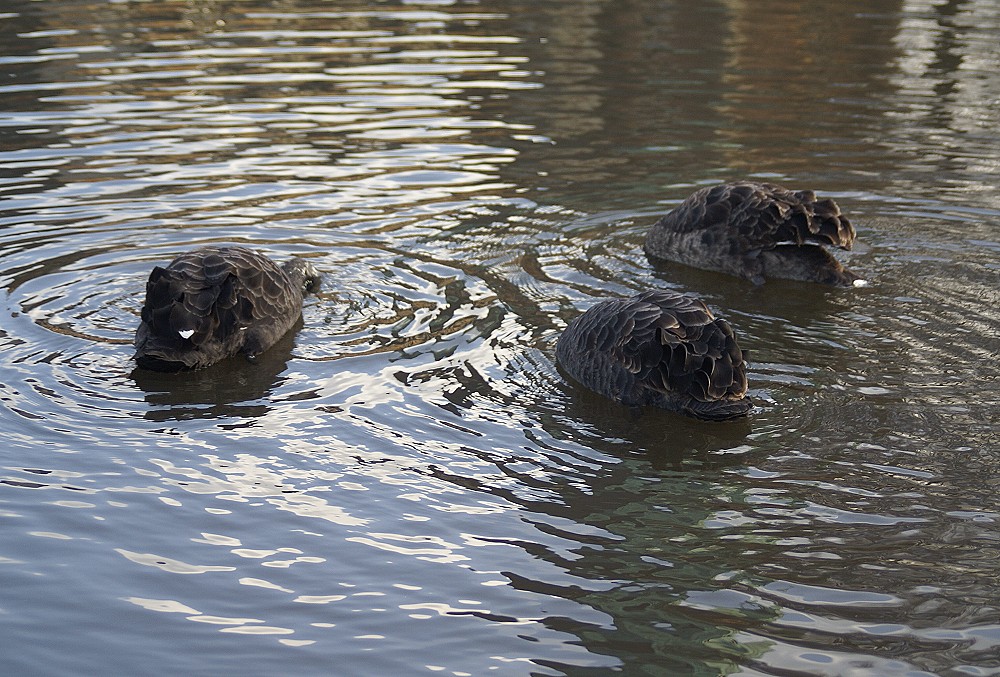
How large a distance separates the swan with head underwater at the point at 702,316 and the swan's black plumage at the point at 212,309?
2281mm

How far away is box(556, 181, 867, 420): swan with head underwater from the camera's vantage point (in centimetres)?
824

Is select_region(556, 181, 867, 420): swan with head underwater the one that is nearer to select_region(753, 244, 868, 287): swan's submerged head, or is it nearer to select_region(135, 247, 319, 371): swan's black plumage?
select_region(753, 244, 868, 287): swan's submerged head

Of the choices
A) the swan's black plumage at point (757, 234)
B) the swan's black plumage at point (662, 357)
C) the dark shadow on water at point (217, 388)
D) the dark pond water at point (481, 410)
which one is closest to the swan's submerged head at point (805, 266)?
the swan's black plumage at point (757, 234)

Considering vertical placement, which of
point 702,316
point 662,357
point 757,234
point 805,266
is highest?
point 702,316

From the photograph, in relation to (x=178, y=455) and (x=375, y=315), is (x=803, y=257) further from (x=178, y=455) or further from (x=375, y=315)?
(x=178, y=455)

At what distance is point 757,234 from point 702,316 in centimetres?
317

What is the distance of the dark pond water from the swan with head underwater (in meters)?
0.21

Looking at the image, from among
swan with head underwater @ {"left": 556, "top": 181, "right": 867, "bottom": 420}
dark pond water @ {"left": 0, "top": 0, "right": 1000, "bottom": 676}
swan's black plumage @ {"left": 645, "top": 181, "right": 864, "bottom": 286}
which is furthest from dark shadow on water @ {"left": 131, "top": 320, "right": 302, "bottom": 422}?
swan's black plumage @ {"left": 645, "top": 181, "right": 864, "bottom": 286}

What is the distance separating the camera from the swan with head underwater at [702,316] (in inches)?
324

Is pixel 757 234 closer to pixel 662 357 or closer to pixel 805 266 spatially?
pixel 805 266

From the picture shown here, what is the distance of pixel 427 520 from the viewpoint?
6957 mm

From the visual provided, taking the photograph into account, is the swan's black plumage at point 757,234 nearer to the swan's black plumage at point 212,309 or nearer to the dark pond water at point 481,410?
the dark pond water at point 481,410

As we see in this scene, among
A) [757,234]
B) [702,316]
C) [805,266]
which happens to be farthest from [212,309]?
[805,266]

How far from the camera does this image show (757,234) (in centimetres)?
1141
